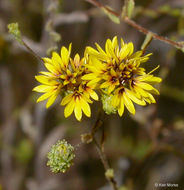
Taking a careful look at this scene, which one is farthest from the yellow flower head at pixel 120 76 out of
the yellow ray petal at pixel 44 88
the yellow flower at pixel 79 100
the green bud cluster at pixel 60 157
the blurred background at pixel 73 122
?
the blurred background at pixel 73 122

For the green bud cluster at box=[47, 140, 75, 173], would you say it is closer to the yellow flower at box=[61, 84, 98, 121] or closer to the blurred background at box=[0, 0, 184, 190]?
the yellow flower at box=[61, 84, 98, 121]

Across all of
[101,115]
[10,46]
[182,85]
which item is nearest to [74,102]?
[101,115]

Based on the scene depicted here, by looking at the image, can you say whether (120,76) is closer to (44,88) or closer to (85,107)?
(85,107)

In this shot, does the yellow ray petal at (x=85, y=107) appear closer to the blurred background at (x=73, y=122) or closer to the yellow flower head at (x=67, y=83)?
the yellow flower head at (x=67, y=83)

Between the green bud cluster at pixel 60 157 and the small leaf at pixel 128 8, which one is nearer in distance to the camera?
the green bud cluster at pixel 60 157

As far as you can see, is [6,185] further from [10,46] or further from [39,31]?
[39,31]

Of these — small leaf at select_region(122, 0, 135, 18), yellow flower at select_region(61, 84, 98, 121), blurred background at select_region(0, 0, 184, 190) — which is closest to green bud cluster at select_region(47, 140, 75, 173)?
yellow flower at select_region(61, 84, 98, 121)

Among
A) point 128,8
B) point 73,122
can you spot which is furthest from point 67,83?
point 73,122
